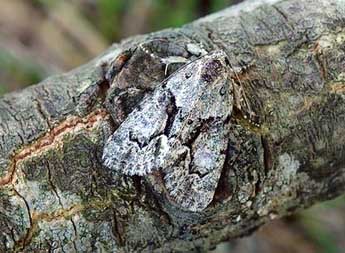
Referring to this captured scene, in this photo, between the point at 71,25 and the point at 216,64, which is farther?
the point at 71,25

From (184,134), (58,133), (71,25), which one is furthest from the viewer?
(71,25)

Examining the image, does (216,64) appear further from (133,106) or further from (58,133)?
(58,133)

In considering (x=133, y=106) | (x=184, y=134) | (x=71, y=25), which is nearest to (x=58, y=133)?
(x=133, y=106)

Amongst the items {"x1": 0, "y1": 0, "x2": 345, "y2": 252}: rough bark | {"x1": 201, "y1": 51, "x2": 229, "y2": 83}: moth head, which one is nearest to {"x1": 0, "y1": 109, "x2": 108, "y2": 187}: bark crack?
{"x1": 0, "y1": 0, "x2": 345, "y2": 252}: rough bark

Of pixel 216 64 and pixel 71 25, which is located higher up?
pixel 71 25

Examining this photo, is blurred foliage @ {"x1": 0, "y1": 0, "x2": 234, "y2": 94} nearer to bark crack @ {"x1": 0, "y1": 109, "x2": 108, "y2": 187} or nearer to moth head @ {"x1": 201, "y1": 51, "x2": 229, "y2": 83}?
moth head @ {"x1": 201, "y1": 51, "x2": 229, "y2": 83}

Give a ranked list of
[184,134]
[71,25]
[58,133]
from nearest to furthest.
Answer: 1. [58,133]
2. [184,134]
3. [71,25]

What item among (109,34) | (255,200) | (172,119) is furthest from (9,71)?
(255,200)
